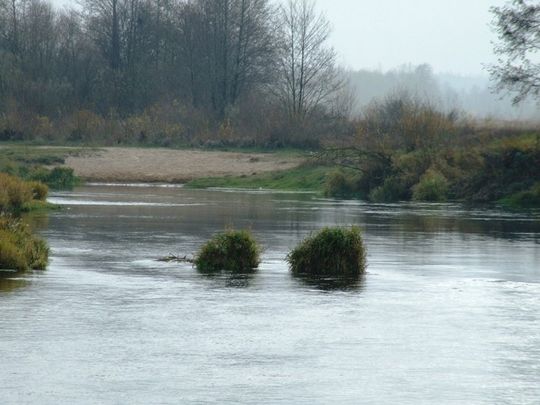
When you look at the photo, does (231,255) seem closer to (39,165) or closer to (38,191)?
(38,191)

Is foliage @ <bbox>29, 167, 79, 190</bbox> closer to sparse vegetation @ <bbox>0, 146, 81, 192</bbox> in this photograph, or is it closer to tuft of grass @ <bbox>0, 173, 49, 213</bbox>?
sparse vegetation @ <bbox>0, 146, 81, 192</bbox>

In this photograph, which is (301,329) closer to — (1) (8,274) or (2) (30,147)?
(1) (8,274)

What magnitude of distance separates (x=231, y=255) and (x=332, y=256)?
1.91 meters

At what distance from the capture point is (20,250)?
2244 centimetres

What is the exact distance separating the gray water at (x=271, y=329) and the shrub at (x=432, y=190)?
21.1 metres

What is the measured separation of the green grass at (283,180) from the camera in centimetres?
6119

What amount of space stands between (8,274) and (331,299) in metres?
5.92

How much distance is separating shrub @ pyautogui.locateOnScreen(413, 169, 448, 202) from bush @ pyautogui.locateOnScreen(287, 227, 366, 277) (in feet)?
94.6

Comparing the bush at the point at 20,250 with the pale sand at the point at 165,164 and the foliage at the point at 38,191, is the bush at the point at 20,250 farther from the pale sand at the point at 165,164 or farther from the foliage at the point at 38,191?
the pale sand at the point at 165,164

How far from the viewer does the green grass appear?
201 ft

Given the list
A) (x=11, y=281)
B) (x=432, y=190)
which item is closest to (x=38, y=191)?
(x=432, y=190)

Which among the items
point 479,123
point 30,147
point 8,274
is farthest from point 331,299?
point 30,147

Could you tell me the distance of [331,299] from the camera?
19188 mm

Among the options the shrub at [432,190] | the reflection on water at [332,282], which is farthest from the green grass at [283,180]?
the reflection on water at [332,282]
